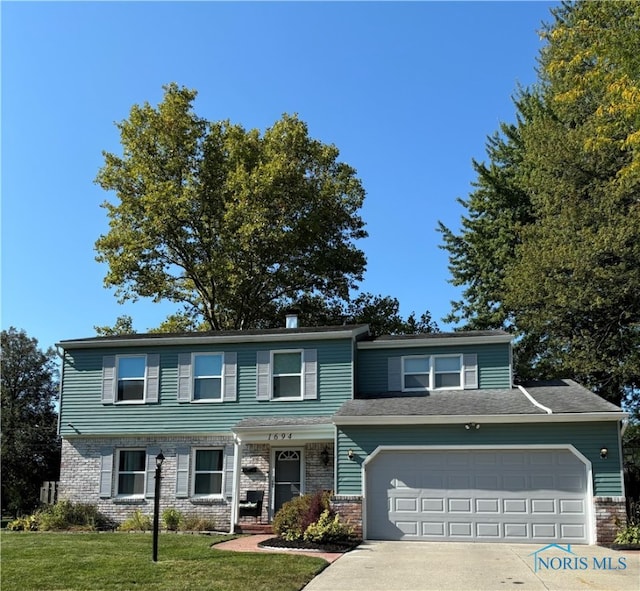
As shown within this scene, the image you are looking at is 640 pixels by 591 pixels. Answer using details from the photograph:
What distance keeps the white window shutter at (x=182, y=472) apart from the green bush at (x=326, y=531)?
19.2 feet

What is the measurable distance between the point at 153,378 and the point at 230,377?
2.39 meters

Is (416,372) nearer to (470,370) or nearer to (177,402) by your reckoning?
(470,370)

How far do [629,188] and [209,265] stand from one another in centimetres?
1693

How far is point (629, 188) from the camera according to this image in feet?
74.2

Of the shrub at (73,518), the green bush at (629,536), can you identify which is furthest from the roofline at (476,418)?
the shrub at (73,518)

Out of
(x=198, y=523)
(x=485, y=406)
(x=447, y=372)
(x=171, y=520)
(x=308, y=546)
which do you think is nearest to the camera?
(x=308, y=546)

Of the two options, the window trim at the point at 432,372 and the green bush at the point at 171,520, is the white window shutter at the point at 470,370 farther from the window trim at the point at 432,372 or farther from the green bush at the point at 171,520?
the green bush at the point at 171,520

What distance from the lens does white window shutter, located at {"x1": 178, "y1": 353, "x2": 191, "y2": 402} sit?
66.9 ft

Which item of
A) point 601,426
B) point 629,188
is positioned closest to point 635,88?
point 601,426

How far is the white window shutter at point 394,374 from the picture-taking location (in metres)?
20.1

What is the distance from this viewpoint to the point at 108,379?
Result: 69.2ft

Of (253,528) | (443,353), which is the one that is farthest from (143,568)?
(443,353)

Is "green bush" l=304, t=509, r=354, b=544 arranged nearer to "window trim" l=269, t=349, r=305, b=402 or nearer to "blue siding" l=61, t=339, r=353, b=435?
"blue siding" l=61, t=339, r=353, b=435

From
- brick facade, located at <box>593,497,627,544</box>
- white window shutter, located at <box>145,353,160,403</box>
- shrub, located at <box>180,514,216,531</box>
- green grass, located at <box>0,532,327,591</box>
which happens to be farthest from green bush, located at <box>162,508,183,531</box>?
brick facade, located at <box>593,497,627,544</box>
